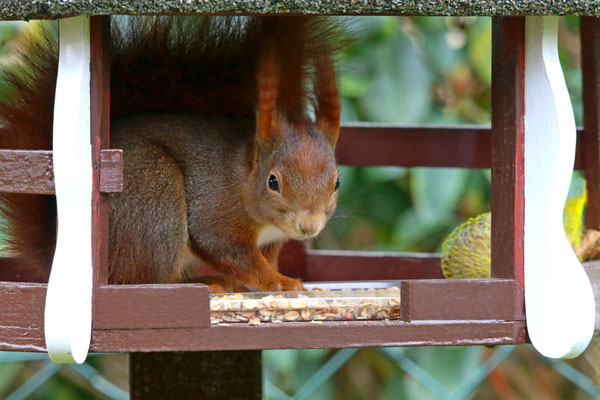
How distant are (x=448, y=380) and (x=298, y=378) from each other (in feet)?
1.16

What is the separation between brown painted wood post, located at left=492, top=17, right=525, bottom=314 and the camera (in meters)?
1.05

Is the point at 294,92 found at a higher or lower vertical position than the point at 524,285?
higher

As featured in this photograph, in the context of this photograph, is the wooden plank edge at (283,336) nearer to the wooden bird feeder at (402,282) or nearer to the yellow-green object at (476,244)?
the wooden bird feeder at (402,282)

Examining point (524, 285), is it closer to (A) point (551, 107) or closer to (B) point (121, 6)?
(A) point (551, 107)

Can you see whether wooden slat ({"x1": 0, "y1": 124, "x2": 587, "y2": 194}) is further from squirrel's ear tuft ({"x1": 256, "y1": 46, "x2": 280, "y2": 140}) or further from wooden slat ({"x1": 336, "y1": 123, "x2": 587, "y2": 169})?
squirrel's ear tuft ({"x1": 256, "y1": 46, "x2": 280, "y2": 140})

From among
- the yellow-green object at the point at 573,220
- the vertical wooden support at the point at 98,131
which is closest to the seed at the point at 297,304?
the vertical wooden support at the point at 98,131

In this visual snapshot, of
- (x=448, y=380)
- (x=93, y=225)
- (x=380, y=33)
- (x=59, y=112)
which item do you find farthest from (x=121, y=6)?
(x=448, y=380)

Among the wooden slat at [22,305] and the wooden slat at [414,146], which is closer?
the wooden slat at [22,305]

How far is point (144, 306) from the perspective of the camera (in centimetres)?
99

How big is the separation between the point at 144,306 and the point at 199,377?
466mm

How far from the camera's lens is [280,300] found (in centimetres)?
106

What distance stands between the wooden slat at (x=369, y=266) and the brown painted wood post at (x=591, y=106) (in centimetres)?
34

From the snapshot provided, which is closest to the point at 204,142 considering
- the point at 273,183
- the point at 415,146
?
the point at 273,183

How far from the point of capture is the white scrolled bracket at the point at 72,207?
94cm
